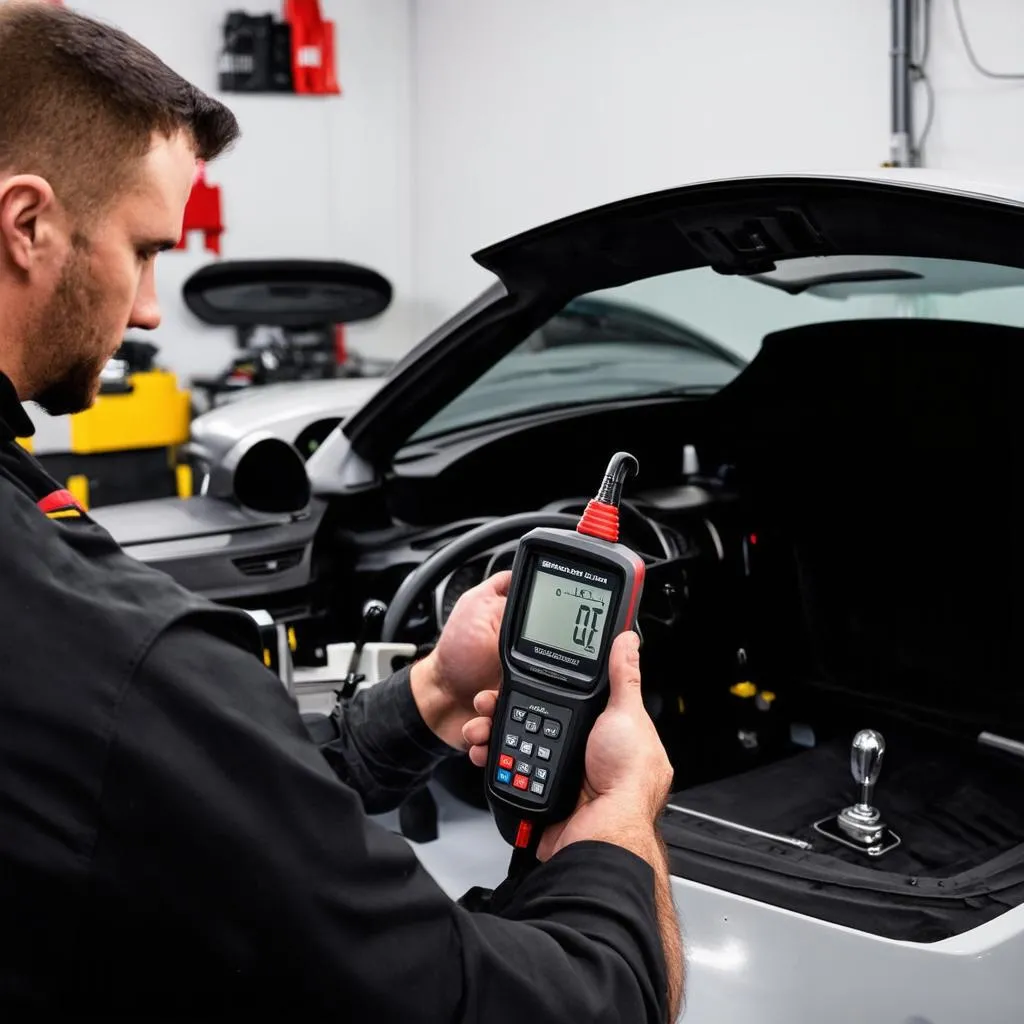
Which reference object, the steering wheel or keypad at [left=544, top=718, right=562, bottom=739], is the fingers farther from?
the steering wheel

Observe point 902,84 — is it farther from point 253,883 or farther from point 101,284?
point 253,883

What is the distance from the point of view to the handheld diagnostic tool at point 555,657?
110cm

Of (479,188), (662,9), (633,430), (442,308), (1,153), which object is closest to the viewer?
(1,153)

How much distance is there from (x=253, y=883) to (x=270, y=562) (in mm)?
1347

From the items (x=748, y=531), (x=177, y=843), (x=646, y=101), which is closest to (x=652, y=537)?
(x=748, y=531)

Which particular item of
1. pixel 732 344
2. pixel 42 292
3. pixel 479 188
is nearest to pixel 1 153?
pixel 42 292

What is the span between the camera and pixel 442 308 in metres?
6.55

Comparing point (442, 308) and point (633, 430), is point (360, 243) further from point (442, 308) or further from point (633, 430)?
point (633, 430)

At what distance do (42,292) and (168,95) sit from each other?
0.67 ft

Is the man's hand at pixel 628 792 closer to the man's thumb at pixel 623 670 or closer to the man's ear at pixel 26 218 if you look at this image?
the man's thumb at pixel 623 670

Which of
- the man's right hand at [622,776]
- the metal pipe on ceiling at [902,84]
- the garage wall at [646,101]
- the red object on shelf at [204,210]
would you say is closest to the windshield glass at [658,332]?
the garage wall at [646,101]

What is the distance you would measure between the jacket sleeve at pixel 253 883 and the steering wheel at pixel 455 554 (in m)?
0.94

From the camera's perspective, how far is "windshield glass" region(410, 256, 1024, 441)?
1884 mm

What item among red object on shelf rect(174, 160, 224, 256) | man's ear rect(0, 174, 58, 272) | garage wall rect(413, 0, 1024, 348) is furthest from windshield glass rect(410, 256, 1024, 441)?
red object on shelf rect(174, 160, 224, 256)
